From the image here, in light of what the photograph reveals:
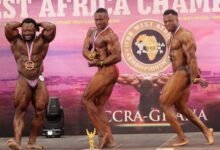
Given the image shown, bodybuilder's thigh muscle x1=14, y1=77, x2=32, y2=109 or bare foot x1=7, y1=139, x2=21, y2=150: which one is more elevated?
bodybuilder's thigh muscle x1=14, y1=77, x2=32, y2=109

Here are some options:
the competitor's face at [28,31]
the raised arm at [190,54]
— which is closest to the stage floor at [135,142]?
the raised arm at [190,54]

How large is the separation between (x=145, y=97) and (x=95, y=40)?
3211mm

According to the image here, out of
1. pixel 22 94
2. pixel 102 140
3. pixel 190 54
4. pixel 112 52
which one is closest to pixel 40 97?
pixel 22 94

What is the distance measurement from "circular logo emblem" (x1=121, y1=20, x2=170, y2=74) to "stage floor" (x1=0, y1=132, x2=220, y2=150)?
53.9 inches

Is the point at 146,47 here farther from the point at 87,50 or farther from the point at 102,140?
the point at 102,140

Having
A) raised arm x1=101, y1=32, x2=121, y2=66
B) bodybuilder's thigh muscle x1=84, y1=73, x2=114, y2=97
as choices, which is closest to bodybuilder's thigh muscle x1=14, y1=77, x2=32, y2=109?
bodybuilder's thigh muscle x1=84, y1=73, x2=114, y2=97

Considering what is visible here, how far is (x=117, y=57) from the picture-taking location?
Answer: 960cm

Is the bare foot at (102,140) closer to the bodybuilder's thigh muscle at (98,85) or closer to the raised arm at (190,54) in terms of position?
the bodybuilder's thigh muscle at (98,85)

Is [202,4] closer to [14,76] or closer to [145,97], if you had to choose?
[145,97]

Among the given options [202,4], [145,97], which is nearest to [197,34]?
[202,4]

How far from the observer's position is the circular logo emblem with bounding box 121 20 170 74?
41.4ft

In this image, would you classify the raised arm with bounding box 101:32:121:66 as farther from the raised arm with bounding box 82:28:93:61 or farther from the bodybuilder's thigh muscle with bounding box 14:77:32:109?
the bodybuilder's thigh muscle with bounding box 14:77:32:109

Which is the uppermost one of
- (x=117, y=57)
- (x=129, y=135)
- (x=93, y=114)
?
(x=117, y=57)

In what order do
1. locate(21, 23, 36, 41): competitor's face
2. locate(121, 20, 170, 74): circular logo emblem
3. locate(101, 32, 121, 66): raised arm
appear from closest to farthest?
1. locate(21, 23, 36, 41): competitor's face
2. locate(101, 32, 121, 66): raised arm
3. locate(121, 20, 170, 74): circular logo emblem
